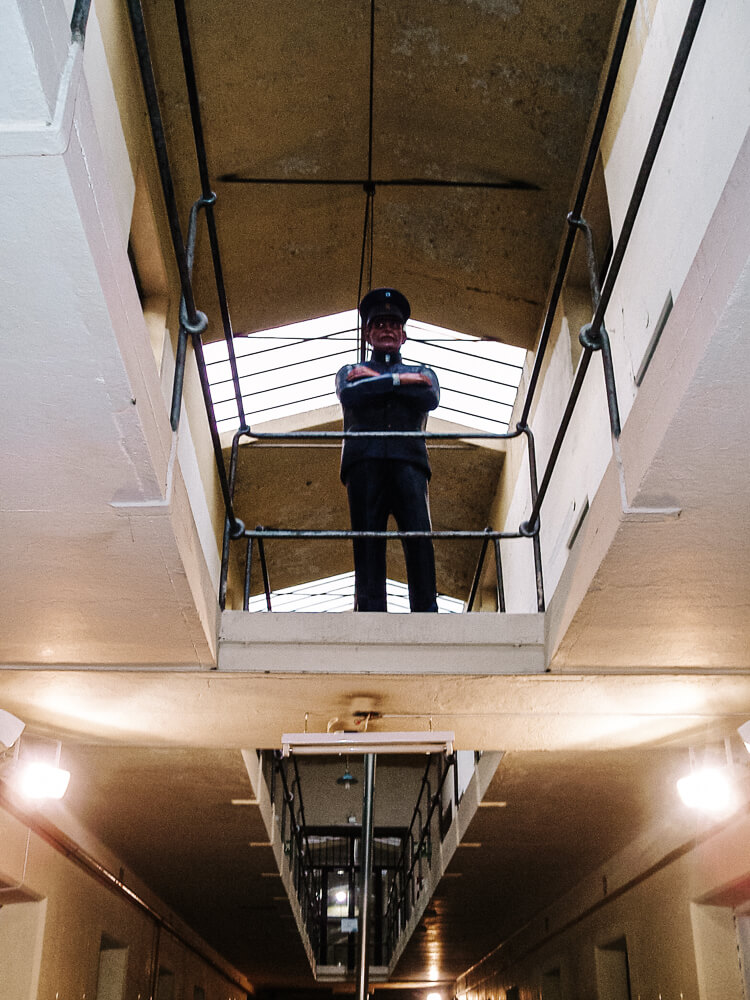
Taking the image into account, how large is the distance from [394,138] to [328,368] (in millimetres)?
3463

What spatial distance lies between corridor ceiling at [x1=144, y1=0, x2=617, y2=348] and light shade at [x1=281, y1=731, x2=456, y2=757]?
4.05 m

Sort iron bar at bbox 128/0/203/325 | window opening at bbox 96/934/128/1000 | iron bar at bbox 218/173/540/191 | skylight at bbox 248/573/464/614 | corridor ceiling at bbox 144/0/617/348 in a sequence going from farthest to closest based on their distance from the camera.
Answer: skylight at bbox 248/573/464/614
window opening at bbox 96/934/128/1000
iron bar at bbox 218/173/540/191
corridor ceiling at bbox 144/0/617/348
iron bar at bbox 128/0/203/325

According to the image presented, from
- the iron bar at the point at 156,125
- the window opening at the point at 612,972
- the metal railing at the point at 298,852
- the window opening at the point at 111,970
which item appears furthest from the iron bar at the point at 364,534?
the window opening at the point at 612,972

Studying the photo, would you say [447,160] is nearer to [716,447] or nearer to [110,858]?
Result: [716,447]

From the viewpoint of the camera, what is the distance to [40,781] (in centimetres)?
471

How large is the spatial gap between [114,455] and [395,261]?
573cm

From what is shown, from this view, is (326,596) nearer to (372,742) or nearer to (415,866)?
(415,866)

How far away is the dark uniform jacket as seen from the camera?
15.3ft

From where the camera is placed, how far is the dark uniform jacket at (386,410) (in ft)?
15.3

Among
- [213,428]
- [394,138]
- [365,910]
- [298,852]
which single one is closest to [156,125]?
[213,428]

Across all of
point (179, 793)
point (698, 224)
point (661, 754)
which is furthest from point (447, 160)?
point (179, 793)

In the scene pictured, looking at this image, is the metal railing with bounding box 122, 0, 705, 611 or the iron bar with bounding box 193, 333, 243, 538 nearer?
the metal railing with bounding box 122, 0, 705, 611

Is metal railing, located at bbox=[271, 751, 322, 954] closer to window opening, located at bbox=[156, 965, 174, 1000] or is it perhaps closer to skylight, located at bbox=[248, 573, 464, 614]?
window opening, located at bbox=[156, 965, 174, 1000]

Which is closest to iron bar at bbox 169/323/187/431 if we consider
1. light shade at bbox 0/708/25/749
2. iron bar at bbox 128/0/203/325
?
iron bar at bbox 128/0/203/325
